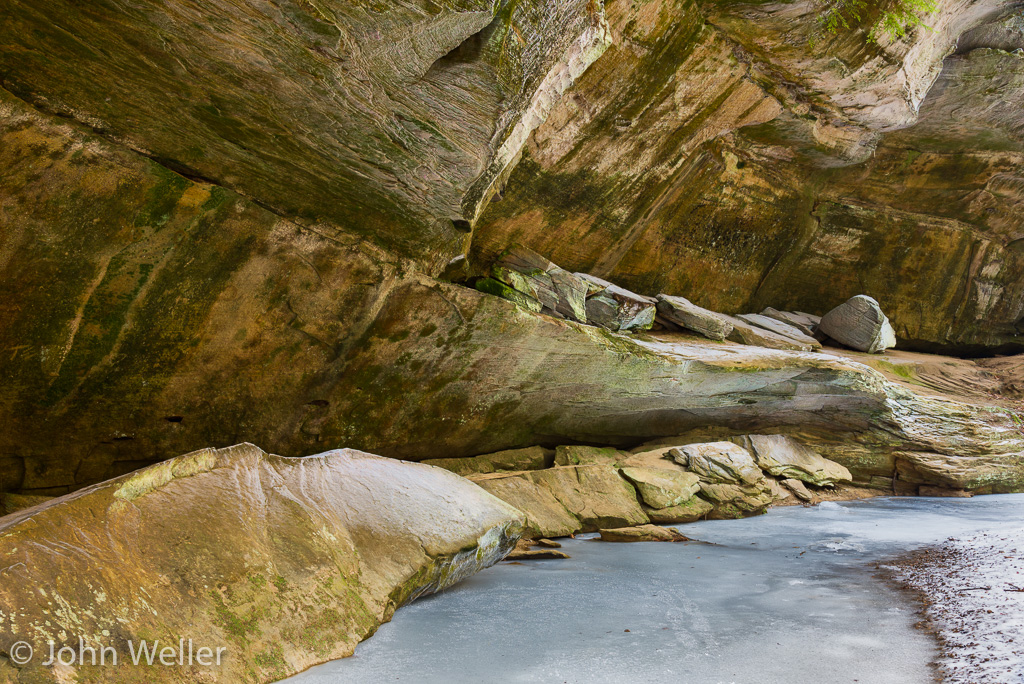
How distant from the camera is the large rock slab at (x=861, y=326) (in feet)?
39.0

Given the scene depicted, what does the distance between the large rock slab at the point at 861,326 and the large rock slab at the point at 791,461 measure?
8.40 ft

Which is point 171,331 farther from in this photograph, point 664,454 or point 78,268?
point 664,454

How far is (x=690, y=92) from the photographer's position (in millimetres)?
8789

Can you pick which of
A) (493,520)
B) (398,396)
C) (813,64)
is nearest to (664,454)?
(398,396)

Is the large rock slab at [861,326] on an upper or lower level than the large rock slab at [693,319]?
upper

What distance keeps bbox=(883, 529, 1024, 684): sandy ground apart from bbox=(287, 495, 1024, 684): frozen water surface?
0.15 m

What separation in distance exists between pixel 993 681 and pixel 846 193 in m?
11.2

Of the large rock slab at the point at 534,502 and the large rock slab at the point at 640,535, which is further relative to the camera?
the large rock slab at the point at 534,502

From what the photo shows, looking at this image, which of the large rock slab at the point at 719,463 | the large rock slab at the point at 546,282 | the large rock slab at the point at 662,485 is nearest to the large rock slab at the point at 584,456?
the large rock slab at the point at 662,485

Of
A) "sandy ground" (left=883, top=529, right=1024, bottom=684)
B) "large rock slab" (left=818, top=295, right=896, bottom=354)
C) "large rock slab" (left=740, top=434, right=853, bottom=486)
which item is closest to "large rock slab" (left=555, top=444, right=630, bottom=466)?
"large rock slab" (left=740, top=434, right=853, bottom=486)

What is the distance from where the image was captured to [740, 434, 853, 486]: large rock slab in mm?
10170

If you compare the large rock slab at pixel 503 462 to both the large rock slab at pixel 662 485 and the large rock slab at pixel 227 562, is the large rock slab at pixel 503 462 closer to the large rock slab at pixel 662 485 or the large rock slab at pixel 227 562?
the large rock slab at pixel 662 485

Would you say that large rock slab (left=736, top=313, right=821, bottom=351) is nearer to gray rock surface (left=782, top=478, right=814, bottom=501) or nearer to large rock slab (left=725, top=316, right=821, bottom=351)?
large rock slab (left=725, top=316, right=821, bottom=351)

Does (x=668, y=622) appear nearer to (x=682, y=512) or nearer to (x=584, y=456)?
(x=682, y=512)
